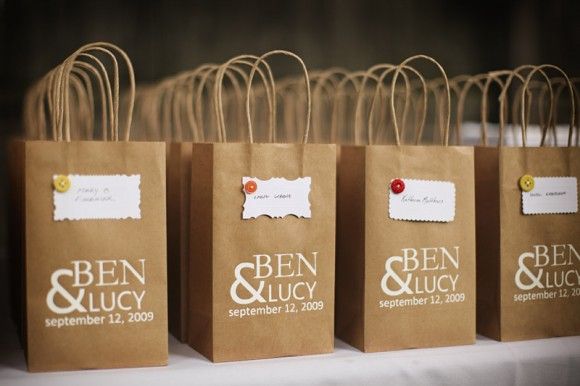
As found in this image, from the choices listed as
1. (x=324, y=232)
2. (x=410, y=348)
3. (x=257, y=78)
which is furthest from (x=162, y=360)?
(x=257, y=78)

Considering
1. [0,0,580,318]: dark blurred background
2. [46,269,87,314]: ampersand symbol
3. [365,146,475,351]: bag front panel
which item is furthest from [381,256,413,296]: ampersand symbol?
[0,0,580,318]: dark blurred background

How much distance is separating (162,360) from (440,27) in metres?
2.66

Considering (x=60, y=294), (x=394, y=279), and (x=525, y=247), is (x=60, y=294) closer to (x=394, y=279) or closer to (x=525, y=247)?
(x=394, y=279)

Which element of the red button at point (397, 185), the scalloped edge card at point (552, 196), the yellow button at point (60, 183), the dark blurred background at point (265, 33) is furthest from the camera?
the dark blurred background at point (265, 33)

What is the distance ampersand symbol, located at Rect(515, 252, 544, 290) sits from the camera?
→ 4.80 feet

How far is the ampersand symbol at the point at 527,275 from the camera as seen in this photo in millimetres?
1464

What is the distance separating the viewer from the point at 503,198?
1.44 meters

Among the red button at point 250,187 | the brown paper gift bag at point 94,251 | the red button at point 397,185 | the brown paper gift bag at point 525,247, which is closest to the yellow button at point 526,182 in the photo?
the brown paper gift bag at point 525,247

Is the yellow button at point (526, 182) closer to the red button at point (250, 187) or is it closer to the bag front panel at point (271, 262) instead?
the bag front panel at point (271, 262)

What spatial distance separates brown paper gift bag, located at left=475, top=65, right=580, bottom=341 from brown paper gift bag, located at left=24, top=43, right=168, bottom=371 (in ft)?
2.19

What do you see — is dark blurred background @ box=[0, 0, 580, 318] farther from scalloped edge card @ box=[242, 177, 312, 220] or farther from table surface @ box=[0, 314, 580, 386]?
scalloped edge card @ box=[242, 177, 312, 220]

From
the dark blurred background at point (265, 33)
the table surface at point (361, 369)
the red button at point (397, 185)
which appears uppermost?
the dark blurred background at point (265, 33)

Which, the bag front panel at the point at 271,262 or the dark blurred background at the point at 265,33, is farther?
the dark blurred background at the point at 265,33

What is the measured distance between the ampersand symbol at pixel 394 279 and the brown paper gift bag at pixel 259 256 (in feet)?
0.35
